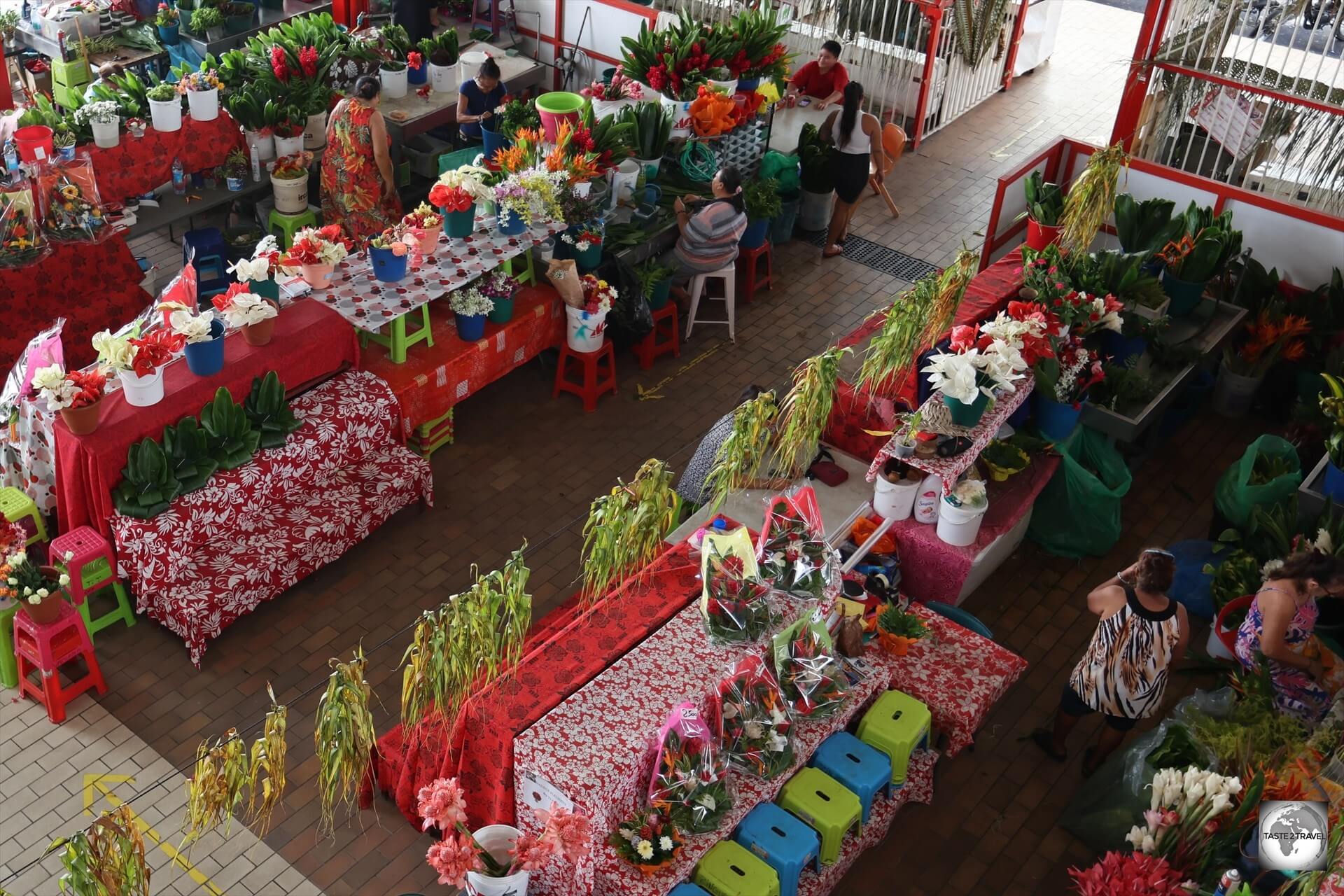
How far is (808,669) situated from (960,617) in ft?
5.37

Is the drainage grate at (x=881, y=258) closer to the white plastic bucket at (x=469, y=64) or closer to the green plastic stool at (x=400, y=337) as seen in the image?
the white plastic bucket at (x=469, y=64)

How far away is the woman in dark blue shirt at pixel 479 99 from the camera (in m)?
10.3

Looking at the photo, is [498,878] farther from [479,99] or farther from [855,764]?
[479,99]

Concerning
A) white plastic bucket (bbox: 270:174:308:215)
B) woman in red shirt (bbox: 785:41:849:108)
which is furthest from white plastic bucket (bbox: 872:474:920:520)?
woman in red shirt (bbox: 785:41:849:108)

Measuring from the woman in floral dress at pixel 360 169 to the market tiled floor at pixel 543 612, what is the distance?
1.57 meters

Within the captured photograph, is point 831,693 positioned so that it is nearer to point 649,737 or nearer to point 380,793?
point 649,737

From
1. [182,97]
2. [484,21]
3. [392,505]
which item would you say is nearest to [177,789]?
[392,505]

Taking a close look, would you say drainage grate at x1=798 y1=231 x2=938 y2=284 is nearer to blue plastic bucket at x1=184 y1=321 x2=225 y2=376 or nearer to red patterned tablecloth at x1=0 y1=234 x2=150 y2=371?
red patterned tablecloth at x1=0 y1=234 x2=150 y2=371

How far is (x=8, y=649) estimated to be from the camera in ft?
21.9

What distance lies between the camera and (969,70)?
13320 millimetres

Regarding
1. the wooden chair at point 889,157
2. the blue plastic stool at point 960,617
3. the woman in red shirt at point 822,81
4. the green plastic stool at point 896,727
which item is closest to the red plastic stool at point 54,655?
the green plastic stool at point 896,727

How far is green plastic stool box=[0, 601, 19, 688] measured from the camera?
6516 mm

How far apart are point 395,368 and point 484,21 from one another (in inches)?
232

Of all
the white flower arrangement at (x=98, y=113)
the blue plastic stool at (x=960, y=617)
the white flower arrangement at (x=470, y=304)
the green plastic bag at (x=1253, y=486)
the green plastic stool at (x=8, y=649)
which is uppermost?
the white flower arrangement at (x=98, y=113)
